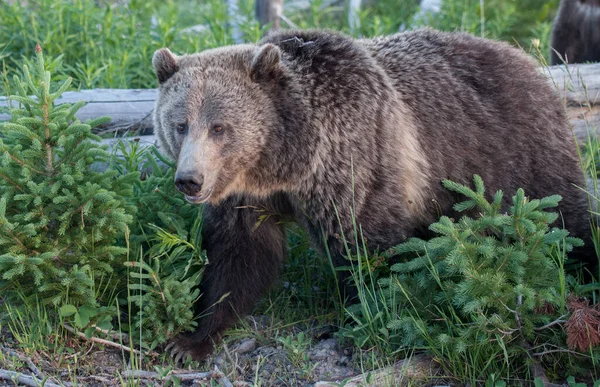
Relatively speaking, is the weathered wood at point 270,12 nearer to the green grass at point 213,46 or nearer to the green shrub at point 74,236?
the green grass at point 213,46

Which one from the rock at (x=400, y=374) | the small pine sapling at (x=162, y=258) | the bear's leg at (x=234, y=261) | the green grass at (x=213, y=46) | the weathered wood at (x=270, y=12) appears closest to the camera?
the rock at (x=400, y=374)

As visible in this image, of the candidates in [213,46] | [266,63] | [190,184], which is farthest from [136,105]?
[190,184]

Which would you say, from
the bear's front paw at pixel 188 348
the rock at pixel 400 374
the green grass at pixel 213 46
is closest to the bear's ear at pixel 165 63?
the green grass at pixel 213 46

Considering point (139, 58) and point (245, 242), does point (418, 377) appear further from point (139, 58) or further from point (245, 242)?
point (139, 58)

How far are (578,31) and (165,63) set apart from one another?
193 inches

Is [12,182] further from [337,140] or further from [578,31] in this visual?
[578,31]

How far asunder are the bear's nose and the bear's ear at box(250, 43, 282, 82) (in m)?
0.70

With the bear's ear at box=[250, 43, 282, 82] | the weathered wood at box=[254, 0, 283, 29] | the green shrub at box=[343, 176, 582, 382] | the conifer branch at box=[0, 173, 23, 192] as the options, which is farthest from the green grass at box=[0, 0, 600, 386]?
the bear's ear at box=[250, 43, 282, 82]

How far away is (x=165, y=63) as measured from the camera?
424 centimetres

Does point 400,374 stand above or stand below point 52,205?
below

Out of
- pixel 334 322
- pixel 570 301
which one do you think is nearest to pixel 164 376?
pixel 334 322

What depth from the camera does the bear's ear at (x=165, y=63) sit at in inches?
166

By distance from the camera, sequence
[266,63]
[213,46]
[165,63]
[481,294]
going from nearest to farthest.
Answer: [481,294] → [266,63] → [165,63] → [213,46]

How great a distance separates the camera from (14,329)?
4.08m
